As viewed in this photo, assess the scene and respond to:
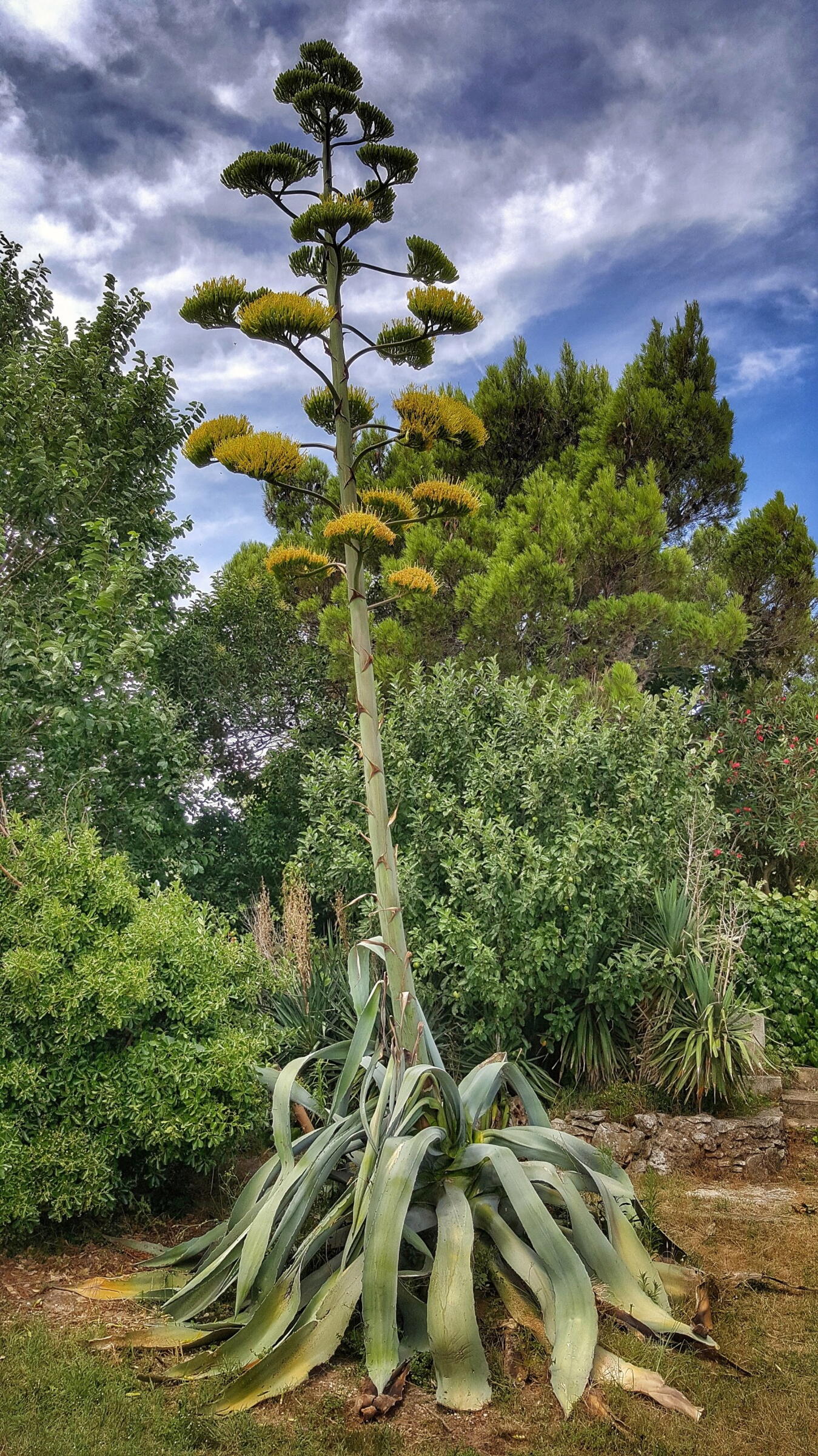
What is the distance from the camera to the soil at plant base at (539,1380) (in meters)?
2.62

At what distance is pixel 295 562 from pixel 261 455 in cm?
52

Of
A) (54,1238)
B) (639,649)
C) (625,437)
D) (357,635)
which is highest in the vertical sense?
(625,437)

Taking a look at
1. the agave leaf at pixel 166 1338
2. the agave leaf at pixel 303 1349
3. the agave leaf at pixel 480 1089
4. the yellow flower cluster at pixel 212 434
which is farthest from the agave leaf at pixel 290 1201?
the yellow flower cluster at pixel 212 434

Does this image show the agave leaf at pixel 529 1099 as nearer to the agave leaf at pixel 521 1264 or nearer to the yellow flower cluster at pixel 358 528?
the agave leaf at pixel 521 1264

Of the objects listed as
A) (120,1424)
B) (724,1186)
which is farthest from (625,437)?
(120,1424)

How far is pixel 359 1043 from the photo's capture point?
3838 millimetres

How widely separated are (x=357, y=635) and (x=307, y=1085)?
3.26 metres

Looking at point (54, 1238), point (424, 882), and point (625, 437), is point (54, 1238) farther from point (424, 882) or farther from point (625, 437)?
point (625, 437)

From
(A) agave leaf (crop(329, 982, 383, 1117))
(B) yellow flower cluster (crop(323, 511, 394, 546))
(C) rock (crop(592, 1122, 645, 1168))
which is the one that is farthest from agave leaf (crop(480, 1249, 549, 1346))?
(B) yellow flower cluster (crop(323, 511, 394, 546))

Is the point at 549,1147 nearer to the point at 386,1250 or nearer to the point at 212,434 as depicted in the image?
the point at 386,1250

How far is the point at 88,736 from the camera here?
7.04m

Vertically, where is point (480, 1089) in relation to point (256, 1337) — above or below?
above

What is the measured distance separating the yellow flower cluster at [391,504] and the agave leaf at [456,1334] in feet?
9.33

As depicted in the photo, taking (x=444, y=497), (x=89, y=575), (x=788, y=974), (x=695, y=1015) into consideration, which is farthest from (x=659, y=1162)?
(x=89, y=575)
